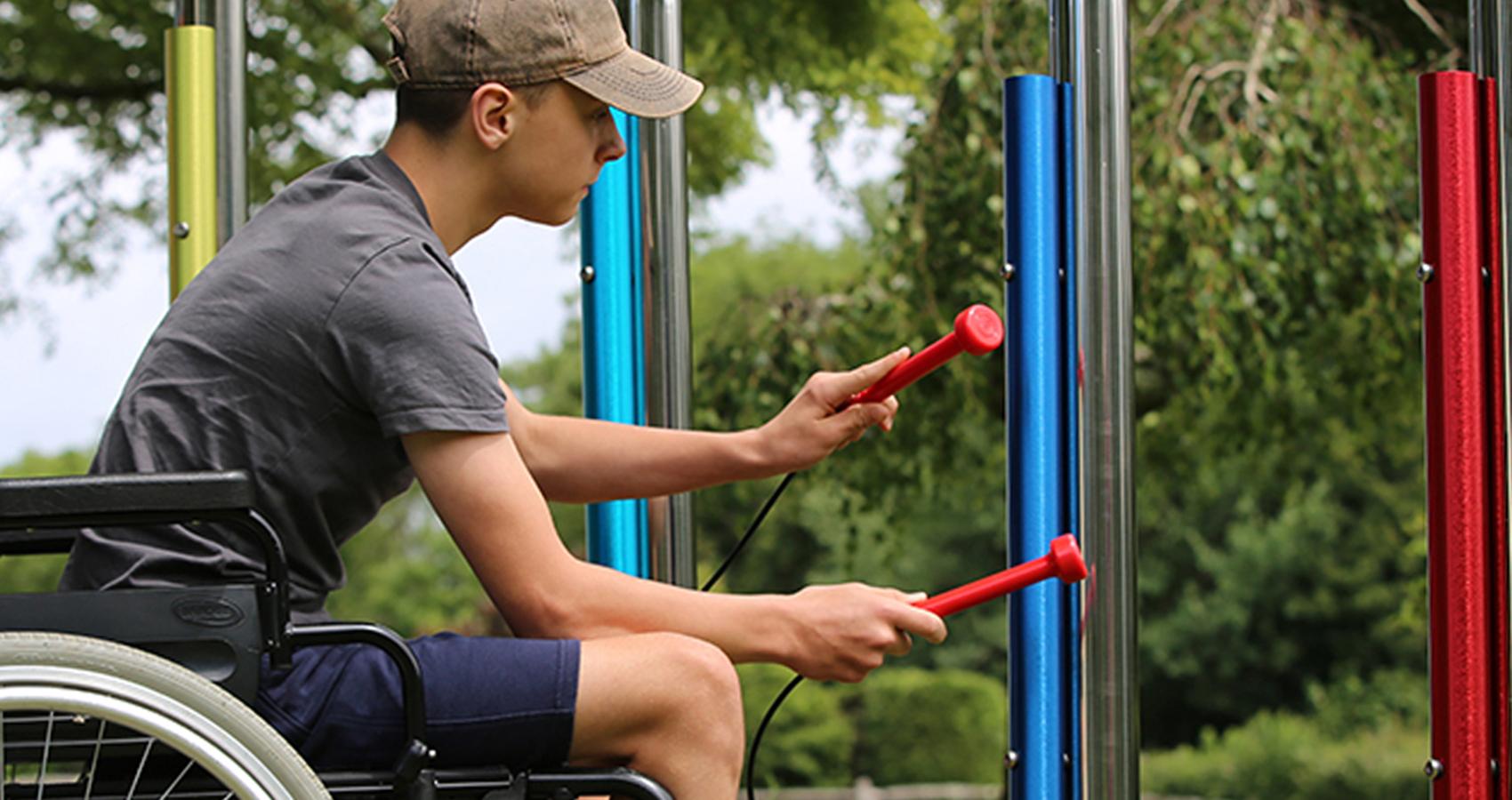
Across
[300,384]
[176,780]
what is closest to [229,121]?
[300,384]

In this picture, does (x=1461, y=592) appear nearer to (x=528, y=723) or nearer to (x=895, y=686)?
(x=528, y=723)

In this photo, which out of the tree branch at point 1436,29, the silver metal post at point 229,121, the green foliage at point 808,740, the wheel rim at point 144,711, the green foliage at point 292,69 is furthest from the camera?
the green foliage at point 808,740

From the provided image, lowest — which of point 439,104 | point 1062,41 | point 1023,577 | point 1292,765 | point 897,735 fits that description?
point 1292,765

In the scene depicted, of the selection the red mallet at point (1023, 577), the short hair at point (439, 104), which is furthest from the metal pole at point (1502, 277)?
the short hair at point (439, 104)

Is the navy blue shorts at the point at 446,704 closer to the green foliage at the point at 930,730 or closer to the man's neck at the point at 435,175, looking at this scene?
the man's neck at the point at 435,175

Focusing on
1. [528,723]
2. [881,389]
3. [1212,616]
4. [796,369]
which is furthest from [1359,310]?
[1212,616]

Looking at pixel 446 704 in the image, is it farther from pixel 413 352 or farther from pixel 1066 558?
pixel 1066 558

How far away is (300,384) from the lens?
1.48 meters

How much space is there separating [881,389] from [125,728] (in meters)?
0.88

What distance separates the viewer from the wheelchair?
1277 mm

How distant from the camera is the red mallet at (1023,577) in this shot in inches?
58.9

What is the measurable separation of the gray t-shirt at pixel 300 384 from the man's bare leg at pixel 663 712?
0.22 meters

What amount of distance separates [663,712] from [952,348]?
0.55m

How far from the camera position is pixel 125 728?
55.8 inches
